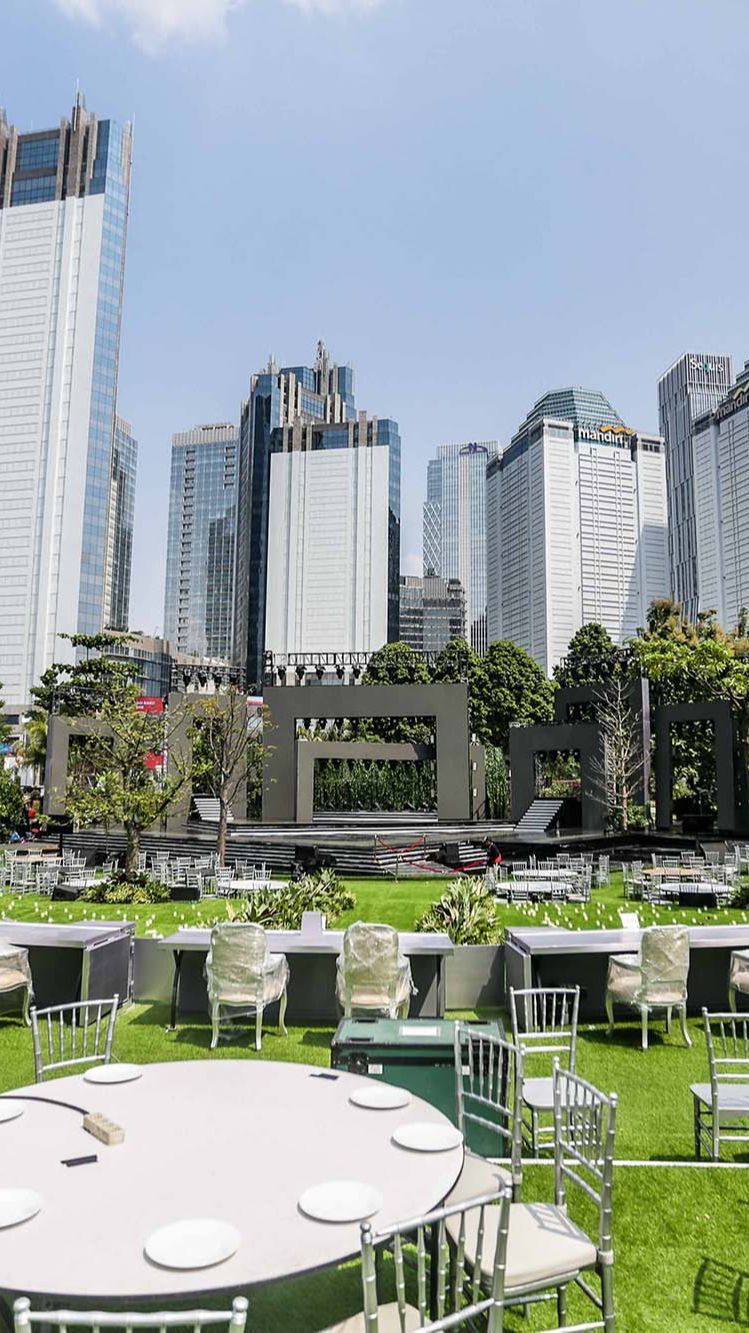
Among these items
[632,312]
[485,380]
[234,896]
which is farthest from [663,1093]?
[485,380]

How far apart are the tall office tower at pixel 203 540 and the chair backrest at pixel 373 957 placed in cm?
13825

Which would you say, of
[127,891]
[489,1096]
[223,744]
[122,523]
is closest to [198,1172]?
[489,1096]

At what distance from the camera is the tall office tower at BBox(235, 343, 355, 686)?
359 feet

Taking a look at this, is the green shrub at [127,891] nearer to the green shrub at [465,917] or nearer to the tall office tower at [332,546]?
the green shrub at [465,917]

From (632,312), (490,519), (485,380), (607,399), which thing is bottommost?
(632,312)

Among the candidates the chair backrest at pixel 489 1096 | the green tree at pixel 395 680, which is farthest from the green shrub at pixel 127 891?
the green tree at pixel 395 680

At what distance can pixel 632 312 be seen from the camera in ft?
57.3

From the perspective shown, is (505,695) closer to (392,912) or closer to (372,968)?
(392,912)

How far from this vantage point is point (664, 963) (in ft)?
21.3

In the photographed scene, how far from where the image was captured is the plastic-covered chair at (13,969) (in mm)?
6812

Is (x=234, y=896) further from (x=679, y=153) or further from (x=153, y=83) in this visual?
(x=679, y=153)

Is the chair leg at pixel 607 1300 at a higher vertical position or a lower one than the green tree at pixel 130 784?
lower

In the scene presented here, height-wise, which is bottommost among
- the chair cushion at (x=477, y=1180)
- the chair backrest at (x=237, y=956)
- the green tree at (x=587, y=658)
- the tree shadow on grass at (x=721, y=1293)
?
the tree shadow on grass at (x=721, y=1293)

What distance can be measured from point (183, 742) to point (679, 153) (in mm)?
20273
